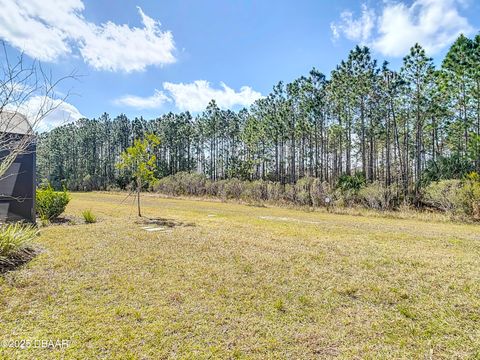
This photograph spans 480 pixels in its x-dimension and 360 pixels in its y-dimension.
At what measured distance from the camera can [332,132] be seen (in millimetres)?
27422

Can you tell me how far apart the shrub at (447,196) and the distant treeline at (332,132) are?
12.4 feet

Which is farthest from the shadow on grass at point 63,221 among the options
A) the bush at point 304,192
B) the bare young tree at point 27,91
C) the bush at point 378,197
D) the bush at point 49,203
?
the bush at point 378,197

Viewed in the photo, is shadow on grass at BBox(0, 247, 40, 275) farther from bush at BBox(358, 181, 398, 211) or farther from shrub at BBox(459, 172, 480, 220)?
bush at BBox(358, 181, 398, 211)

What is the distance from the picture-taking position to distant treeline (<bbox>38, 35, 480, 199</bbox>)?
1809 cm

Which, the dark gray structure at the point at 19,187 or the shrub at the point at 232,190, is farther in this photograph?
the shrub at the point at 232,190

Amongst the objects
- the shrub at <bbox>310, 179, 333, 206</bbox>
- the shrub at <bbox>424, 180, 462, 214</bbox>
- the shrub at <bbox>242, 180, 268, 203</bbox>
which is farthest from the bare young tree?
the shrub at <bbox>242, 180, 268, 203</bbox>

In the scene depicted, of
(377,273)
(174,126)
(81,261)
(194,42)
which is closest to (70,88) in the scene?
(81,261)

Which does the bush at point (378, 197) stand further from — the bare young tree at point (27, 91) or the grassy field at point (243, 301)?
the bare young tree at point (27, 91)

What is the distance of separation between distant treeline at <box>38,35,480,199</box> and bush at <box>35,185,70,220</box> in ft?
6.03

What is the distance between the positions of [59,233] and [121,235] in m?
1.57

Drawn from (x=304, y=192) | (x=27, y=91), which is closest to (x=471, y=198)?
(x=304, y=192)

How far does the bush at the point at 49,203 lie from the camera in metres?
8.37

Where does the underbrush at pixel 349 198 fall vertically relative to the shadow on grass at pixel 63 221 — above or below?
above

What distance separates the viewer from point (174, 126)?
4288 centimetres
